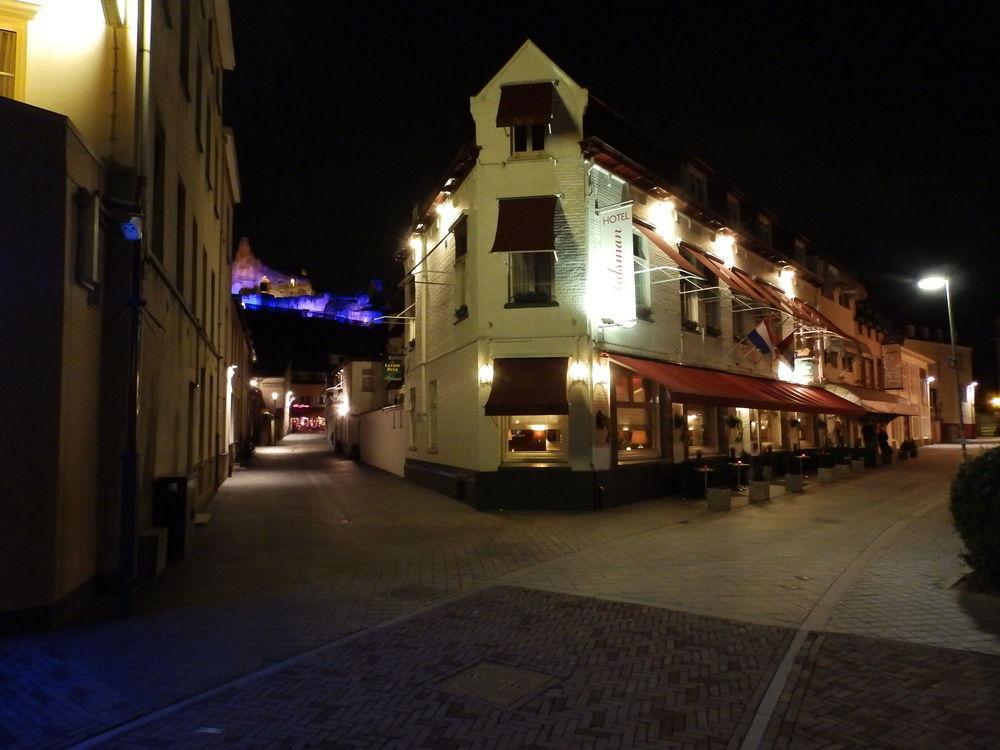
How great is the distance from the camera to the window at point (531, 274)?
50.3ft

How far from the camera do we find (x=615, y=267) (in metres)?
15.1

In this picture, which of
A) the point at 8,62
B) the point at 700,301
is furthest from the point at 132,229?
the point at 700,301

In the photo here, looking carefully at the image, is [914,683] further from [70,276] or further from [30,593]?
[70,276]

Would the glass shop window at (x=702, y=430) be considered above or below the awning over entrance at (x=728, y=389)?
below

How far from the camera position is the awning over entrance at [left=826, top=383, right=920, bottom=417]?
31016mm

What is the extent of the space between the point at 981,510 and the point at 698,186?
15191 mm

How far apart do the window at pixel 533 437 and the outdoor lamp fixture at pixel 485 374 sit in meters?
0.97

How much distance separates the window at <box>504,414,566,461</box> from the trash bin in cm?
739

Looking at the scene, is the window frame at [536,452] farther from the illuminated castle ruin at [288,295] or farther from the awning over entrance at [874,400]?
the illuminated castle ruin at [288,295]

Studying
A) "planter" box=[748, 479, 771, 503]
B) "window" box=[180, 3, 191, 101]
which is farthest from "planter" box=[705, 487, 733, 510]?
"window" box=[180, 3, 191, 101]

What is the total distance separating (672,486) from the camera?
17.2 m

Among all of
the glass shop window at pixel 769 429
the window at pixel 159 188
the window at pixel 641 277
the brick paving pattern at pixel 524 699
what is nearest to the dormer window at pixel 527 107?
the window at pixel 641 277

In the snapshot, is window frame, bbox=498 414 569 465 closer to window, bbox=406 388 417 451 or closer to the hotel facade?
the hotel facade

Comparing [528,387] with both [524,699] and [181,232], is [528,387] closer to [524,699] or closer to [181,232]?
[181,232]
